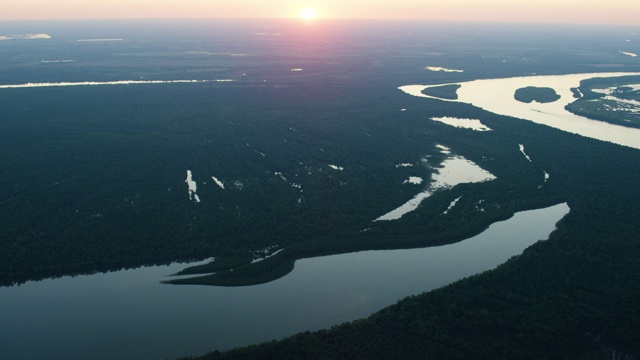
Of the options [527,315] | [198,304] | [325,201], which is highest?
[325,201]

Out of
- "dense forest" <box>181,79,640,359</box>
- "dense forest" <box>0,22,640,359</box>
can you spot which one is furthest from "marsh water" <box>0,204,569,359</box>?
"dense forest" <box>181,79,640,359</box>

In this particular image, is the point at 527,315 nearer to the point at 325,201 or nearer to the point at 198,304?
the point at 198,304

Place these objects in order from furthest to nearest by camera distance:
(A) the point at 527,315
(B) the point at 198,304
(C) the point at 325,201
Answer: (C) the point at 325,201, (B) the point at 198,304, (A) the point at 527,315

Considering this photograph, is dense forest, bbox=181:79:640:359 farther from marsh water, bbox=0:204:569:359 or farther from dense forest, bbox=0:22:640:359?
marsh water, bbox=0:204:569:359

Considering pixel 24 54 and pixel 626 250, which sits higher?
pixel 24 54

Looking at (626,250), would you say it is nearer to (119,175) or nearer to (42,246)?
(42,246)

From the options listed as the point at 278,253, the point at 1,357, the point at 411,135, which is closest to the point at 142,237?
the point at 278,253

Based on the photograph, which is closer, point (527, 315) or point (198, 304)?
point (527, 315)

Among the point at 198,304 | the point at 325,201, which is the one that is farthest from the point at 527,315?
the point at 325,201
